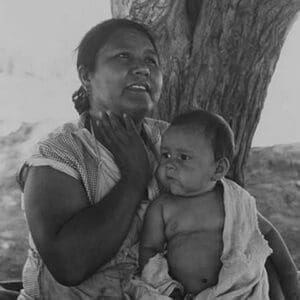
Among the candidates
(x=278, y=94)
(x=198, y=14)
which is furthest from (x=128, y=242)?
(x=278, y=94)

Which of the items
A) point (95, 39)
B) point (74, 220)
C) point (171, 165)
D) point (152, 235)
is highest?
point (95, 39)

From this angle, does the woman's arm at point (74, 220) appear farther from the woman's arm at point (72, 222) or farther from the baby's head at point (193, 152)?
the baby's head at point (193, 152)

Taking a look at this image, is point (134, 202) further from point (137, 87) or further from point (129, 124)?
point (137, 87)

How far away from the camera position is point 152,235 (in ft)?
8.04

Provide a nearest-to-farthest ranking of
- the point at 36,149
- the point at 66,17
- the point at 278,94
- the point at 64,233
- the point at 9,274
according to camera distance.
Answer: the point at 64,233
the point at 36,149
the point at 9,274
the point at 278,94
the point at 66,17

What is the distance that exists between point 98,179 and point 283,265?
2.95 feet

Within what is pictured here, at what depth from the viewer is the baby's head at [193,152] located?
2.46 m

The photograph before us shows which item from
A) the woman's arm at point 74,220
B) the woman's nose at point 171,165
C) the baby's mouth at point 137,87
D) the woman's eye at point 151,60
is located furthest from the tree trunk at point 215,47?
the woman's arm at point 74,220

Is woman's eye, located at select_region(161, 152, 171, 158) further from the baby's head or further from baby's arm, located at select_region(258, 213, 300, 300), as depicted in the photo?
baby's arm, located at select_region(258, 213, 300, 300)

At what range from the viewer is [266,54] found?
3.81 metres

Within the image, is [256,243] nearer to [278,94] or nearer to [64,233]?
[64,233]

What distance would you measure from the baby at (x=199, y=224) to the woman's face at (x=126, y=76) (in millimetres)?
166

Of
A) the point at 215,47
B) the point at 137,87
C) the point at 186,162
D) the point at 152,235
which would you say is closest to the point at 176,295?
the point at 152,235

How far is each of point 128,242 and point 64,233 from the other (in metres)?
0.30
